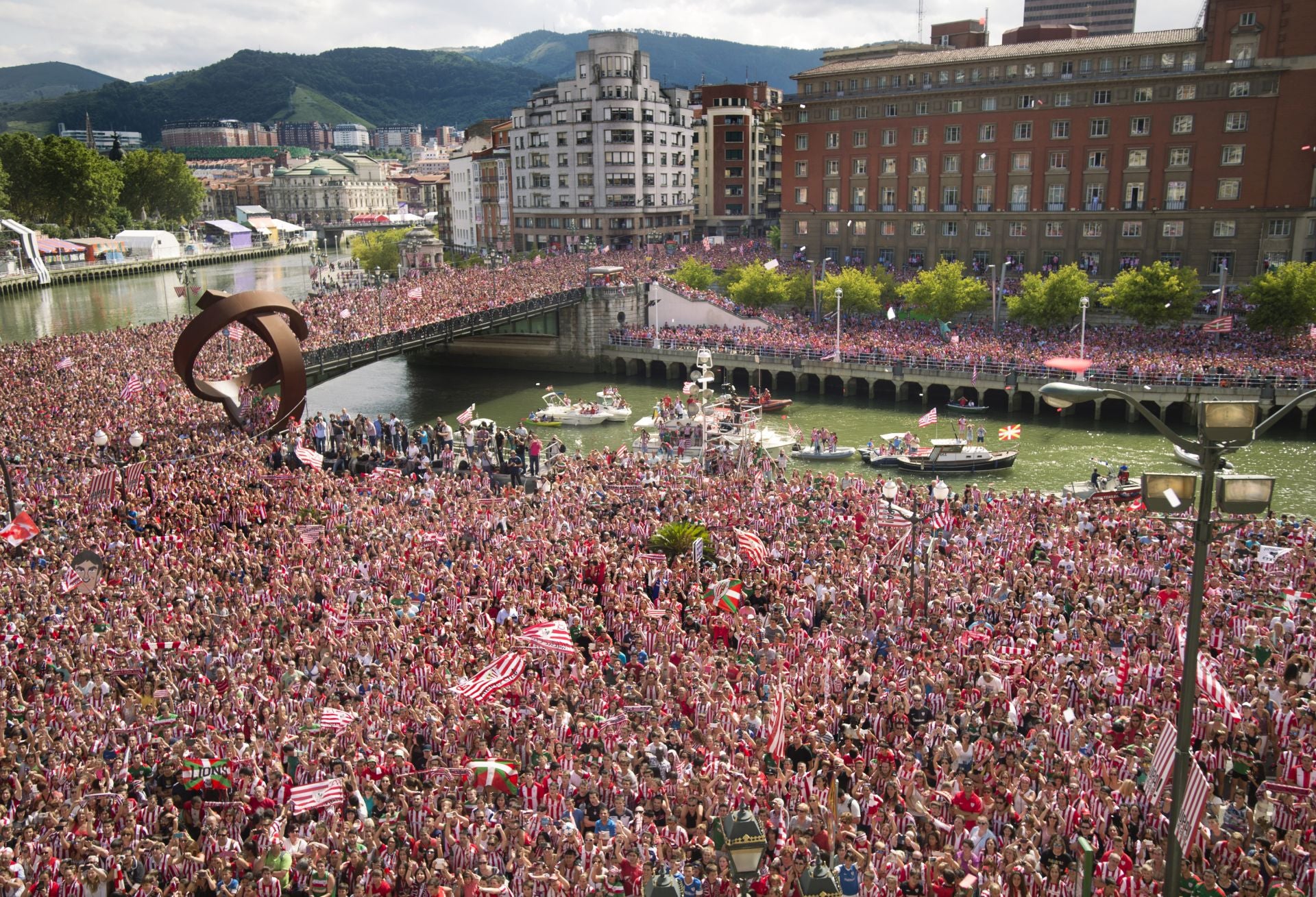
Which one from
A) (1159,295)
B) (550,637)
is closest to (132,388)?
(550,637)

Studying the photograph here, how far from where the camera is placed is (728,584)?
2452 centimetres

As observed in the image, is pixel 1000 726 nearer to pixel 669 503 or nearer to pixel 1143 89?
pixel 669 503

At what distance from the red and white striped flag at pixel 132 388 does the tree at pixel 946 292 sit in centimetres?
4682

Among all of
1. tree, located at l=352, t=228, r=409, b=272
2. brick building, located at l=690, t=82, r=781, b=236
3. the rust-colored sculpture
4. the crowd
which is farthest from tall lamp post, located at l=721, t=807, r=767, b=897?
tree, located at l=352, t=228, r=409, b=272

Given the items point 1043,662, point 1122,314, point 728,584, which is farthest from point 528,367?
point 1043,662

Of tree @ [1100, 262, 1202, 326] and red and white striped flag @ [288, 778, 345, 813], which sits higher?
tree @ [1100, 262, 1202, 326]

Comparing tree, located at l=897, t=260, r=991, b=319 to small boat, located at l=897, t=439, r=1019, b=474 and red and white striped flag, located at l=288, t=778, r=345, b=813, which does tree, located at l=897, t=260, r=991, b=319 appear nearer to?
small boat, located at l=897, t=439, r=1019, b=474

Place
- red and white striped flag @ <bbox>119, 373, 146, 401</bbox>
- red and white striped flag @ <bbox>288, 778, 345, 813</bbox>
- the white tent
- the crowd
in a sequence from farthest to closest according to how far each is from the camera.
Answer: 1. the white tent
2. red and white striped flag @ <bbox>119, 373, 146, 401</bbox>
3. red and white striped flag @ <bbox>288, 778, 345, 813</bbox>
4. the crowd

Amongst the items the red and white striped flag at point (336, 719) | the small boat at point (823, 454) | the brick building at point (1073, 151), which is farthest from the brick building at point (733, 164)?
the red and white striped flag at point (336, 719)

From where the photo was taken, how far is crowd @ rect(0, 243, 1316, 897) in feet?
47.2

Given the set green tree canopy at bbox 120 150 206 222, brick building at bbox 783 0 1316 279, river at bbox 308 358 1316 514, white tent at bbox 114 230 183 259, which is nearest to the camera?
river at bbox 308 358 1316 514

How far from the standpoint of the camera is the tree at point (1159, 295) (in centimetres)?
6256

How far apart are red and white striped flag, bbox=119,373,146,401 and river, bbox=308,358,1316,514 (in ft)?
69.1

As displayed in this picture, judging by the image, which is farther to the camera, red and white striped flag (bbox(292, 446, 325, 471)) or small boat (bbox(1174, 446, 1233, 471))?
red and white striped flag (bbox(292, 446, 325, 471))
